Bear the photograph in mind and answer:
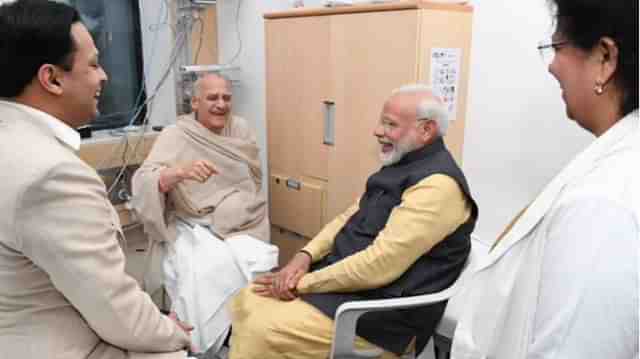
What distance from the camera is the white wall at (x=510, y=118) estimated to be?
75.2 inches

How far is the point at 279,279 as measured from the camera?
1845 mm

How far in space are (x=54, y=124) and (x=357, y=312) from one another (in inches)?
38.9

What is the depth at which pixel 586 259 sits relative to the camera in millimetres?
711

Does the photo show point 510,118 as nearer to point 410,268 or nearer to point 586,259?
point 410,268

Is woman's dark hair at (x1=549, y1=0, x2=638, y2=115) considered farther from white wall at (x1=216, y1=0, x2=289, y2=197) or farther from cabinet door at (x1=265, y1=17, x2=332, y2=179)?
white wall at (x1=216, y1=0, x2=289, y2=197)

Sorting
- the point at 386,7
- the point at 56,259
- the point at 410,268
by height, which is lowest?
the point at 410,268

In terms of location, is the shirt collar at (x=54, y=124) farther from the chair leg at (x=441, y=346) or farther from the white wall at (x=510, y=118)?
the white wall at (x=510, y=118)

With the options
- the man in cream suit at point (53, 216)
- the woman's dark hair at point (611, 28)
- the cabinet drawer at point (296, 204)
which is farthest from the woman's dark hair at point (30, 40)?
the cabinet drawer at point (296, 204)

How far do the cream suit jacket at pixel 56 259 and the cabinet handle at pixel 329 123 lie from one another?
1.38 meters

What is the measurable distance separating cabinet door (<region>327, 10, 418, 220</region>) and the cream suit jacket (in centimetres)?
128

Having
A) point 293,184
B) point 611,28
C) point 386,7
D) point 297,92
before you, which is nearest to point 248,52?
point 297,92

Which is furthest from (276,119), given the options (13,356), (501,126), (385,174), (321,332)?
(13,356)

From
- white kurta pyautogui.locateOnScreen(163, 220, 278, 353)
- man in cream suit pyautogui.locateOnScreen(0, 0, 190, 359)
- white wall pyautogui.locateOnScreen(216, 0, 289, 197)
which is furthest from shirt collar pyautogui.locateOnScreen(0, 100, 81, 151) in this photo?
white wall pyautogui.locateOnScreen(216, 0, 289, 197)

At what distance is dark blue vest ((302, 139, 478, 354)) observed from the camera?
1.64 metres
